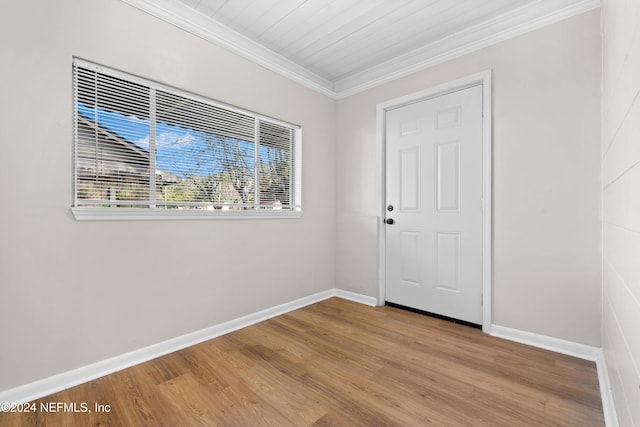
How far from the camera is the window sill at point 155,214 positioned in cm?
174

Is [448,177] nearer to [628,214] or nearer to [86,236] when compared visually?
[628,214]

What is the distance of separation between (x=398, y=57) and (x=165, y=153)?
90.6 inches

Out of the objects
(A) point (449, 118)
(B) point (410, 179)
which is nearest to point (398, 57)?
(A) point (449, 118)

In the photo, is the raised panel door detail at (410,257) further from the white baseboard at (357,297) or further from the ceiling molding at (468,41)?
the ceiling molding at (468,41)

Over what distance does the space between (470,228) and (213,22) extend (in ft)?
8.89

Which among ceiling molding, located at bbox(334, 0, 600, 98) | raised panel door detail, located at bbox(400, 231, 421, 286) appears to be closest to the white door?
raised panel door detail, located at bbox(400, 231, 421, 286)

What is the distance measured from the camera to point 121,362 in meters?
1.85

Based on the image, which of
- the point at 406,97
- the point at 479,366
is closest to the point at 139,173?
the point at 406,97

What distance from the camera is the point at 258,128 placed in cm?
271

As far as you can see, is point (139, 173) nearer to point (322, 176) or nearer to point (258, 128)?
point (258, 128)

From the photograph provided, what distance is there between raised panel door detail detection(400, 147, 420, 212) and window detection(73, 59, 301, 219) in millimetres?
1216

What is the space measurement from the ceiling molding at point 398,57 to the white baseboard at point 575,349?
7.53 feet

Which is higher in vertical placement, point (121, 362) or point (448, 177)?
point (448, 177)

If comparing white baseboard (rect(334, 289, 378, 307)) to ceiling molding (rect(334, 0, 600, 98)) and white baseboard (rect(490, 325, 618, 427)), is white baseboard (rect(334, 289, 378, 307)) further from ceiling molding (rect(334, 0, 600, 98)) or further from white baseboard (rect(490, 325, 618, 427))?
ceiling molding (rect(334, 0, 600, 98))
